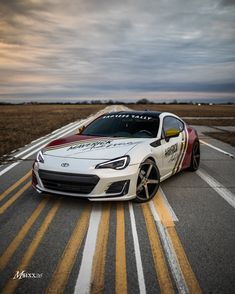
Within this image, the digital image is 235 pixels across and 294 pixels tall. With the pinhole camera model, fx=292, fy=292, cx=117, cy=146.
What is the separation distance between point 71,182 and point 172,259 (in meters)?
1.82

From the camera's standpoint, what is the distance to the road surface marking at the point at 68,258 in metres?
2.73

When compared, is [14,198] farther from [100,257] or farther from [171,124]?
[171,124]

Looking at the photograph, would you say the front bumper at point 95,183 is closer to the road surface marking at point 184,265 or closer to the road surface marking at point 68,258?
the road surface marking at point 68,258

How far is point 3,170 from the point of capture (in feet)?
23.6

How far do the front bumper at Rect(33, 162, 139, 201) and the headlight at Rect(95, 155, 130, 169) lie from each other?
66 mm

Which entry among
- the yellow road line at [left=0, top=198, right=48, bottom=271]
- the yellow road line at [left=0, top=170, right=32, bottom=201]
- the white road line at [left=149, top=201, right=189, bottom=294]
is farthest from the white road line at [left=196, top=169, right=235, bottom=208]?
the yellow road line at [left=0, top=170, right=32, bottom=201]

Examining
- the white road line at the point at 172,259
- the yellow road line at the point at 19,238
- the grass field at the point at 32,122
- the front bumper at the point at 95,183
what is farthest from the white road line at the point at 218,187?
the grass field at the point at 32,122

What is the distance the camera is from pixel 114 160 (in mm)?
4410

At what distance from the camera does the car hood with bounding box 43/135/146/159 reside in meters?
4.55

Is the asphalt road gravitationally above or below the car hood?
below

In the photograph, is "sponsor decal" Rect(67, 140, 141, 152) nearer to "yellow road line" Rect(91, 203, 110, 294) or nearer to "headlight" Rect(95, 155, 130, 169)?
"headlight" Rect(95, 155, 130, 169)

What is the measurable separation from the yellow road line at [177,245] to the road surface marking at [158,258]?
0.55ft

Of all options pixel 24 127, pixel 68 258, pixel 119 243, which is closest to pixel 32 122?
pixel 24 127

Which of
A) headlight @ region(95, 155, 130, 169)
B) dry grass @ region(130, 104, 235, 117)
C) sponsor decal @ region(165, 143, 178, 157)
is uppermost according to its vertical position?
headlight @ region(95, 155, 130, 169)
